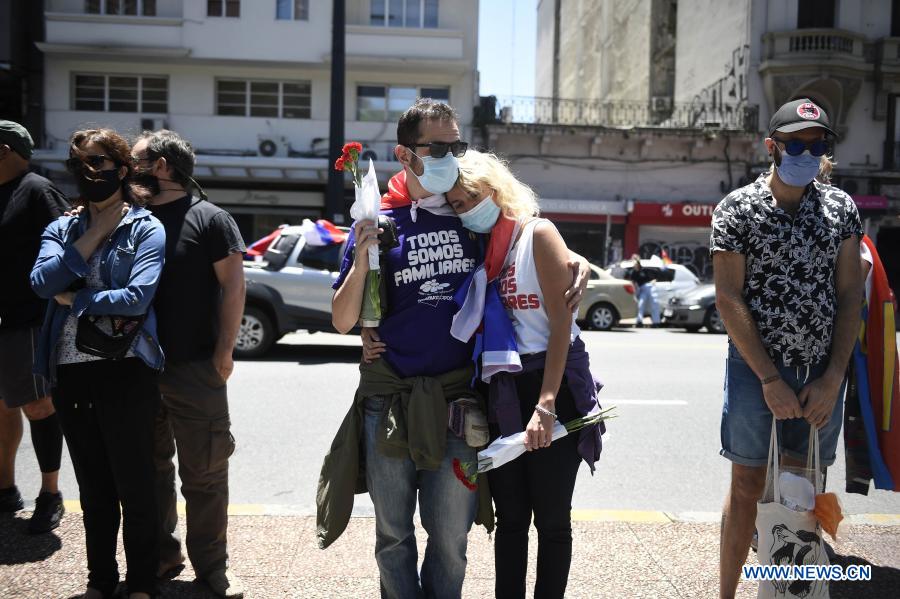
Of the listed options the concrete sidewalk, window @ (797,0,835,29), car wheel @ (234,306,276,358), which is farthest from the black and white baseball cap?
window @ (797,0,835,29)

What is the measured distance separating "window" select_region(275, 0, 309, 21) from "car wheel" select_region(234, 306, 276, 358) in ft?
49.0

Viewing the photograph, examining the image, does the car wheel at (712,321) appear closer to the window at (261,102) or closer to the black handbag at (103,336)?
the window at (261,102)

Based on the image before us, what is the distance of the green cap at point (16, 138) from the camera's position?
3932 mm

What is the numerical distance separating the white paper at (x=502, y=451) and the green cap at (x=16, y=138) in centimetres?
301

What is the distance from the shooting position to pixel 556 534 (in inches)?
104

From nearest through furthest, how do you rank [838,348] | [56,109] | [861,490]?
[838,348] < [861,490] < [56,109]

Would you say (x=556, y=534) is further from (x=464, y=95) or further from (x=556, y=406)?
(x=464, y=95)

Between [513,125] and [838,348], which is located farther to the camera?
[513,125]

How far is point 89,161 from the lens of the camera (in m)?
3.07

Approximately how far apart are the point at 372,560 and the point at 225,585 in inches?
29.2

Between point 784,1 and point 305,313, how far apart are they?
2055cm

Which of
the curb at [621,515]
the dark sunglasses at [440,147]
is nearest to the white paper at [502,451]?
the dark sunglasses at [440,147]

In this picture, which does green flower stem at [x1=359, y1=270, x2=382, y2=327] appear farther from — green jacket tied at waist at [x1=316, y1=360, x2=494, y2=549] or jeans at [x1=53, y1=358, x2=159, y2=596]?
jeans at [x1=53, y1=358, x2=159, y2=596]

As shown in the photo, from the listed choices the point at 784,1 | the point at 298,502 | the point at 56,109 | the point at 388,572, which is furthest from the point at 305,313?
the point at 784,1
